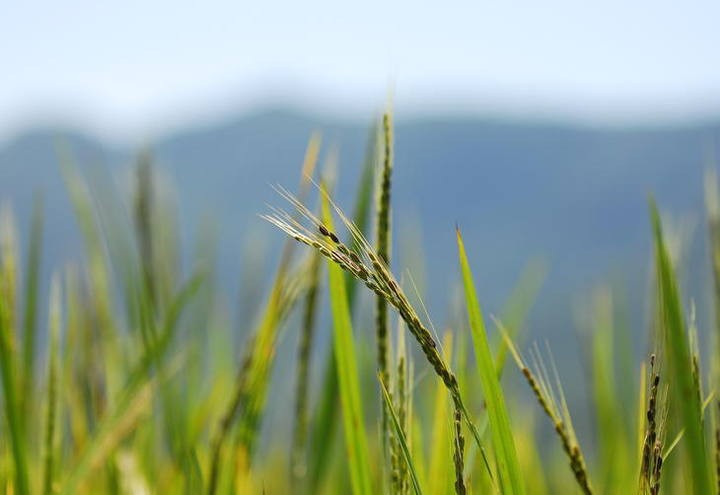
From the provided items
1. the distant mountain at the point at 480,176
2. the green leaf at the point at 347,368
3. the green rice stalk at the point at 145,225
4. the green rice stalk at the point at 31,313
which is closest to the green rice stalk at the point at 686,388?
the green leaf at the point at 347,368

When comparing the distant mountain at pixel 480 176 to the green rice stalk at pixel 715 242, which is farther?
the distant mountain at pixel 480 176

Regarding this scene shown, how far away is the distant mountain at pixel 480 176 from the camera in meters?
142

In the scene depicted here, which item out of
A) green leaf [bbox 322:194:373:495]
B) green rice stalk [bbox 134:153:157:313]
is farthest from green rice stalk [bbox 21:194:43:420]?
green leaf [bbox 322:194:373:495]

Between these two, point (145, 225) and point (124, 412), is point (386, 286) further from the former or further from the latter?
point (145, 225)

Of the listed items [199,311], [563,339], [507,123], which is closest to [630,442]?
[199,311]

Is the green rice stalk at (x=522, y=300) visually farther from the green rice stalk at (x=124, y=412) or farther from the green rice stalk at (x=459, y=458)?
the green rice stalk at (x=459, y=458)

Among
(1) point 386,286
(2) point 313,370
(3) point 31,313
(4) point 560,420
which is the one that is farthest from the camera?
(2) point 313,370

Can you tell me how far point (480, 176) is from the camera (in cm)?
16762

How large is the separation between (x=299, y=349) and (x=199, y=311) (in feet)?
2.94

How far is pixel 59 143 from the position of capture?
1775 millimetres

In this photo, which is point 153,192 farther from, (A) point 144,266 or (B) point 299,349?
(B) point 299,349

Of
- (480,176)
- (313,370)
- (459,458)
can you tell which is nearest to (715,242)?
(459,458)

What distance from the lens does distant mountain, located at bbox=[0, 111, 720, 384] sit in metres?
142

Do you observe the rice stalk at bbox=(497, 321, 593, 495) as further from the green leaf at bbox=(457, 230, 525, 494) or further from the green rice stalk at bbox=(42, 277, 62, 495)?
the green rice stalk at bbox=(42, 277, 62, 495)
